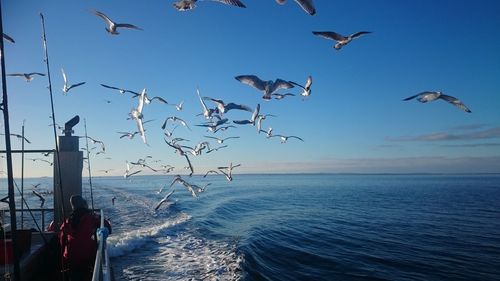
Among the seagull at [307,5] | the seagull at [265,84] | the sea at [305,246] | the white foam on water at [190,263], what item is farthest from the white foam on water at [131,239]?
the seagull at [307,5]

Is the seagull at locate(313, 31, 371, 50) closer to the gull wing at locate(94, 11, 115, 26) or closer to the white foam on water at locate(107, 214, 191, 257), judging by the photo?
the gull wing at locate(94, 11, 115, 26)

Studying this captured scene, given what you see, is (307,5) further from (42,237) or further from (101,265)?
(42,237)

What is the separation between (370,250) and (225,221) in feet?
42.5

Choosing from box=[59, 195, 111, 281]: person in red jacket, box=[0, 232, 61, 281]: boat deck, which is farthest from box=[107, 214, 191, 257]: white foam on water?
box=[59, 195, 111, 281]: person in red jacket

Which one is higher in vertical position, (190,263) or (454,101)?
(454,101)

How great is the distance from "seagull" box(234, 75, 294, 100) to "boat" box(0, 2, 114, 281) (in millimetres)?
4628

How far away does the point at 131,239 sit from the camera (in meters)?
18.3

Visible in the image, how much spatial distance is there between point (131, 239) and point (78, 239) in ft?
42.1

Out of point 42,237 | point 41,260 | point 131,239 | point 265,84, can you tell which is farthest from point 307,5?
point 131,239

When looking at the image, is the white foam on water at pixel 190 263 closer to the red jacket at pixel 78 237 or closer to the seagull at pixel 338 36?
the red jacket at pixel 78 237

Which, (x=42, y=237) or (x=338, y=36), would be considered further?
(x=338, y=36)

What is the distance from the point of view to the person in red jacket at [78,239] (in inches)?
251

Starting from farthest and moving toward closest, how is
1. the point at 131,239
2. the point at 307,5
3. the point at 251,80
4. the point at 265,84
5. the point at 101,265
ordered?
1. the point at 131,239
2. the point at 265,84
3. the point at 251,80
4. the point at 307,5
5. the point at 101,265

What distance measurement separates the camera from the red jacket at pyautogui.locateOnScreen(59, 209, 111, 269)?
638cm
